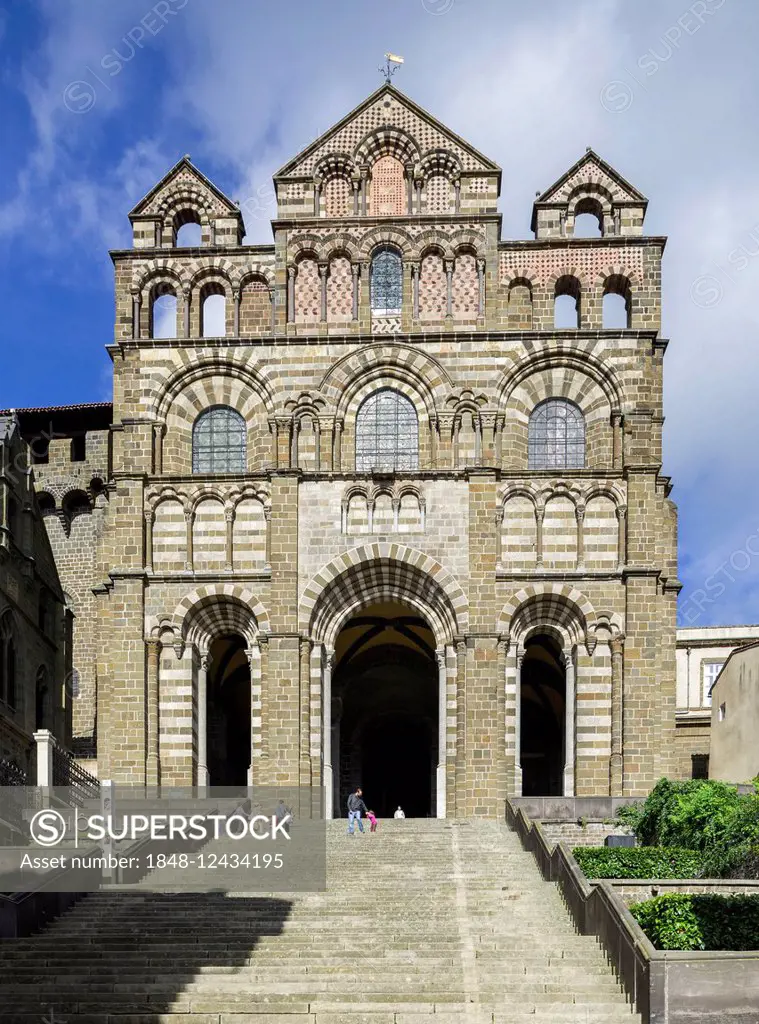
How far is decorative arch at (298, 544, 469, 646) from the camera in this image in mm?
39594

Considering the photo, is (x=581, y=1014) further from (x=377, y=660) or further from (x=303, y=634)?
(x=377, y=660)

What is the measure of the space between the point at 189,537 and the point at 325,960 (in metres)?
18.2

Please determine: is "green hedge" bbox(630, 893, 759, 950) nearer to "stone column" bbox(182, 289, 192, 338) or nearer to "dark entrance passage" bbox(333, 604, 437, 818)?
"dark entrance passage" bbox(333, 604, 437, 818)

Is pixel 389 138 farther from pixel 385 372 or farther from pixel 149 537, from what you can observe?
pixel 149 537

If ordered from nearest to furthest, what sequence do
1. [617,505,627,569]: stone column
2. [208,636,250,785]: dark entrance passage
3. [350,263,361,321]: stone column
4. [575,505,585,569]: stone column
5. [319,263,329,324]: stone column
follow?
[617,505,627,569]: stone column < [575,505,585,569]: stone column < [350,263,361,321]: stone column < [319,263,329,324]: stone column < [208,636,250,785]: dark entrance passage

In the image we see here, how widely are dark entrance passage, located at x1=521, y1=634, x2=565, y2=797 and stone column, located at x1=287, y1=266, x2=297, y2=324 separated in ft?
43.5

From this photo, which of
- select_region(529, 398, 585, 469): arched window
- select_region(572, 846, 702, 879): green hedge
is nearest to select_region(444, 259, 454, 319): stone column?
select_region(529, 398, 585, 469): arched window

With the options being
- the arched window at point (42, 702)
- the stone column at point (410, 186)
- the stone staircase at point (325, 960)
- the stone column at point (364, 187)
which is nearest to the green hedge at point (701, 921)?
the stone staircase at point (325, 960)

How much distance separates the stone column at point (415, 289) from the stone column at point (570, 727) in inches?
406

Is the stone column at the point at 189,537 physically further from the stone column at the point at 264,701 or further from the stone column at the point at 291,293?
the stone column at the point at 291,293

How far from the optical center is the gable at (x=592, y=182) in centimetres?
4203

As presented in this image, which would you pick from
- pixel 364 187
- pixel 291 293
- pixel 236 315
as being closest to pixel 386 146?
pixel 364 187

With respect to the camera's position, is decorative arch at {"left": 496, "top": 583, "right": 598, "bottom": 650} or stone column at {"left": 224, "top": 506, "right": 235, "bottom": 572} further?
stone column at {"left": 224, "top": 506, "right": 235, "bottom": 572}

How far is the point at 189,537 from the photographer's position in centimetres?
4019
